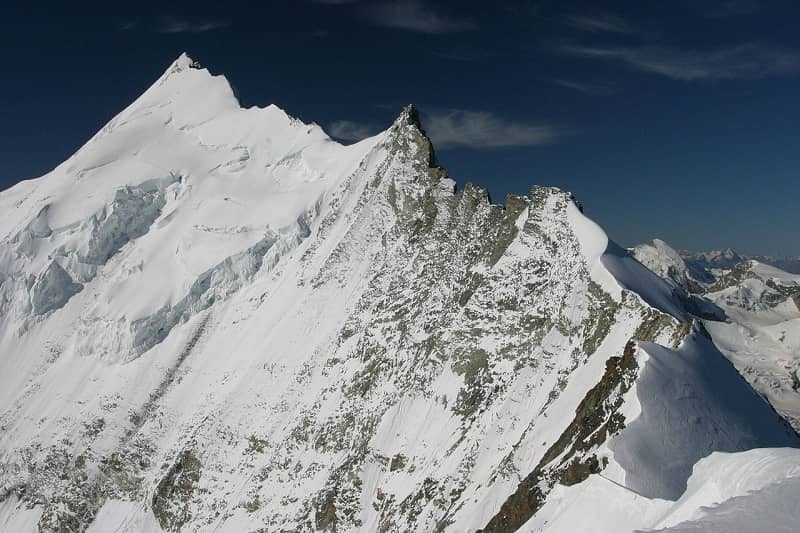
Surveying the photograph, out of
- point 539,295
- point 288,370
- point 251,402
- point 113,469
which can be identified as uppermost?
point 539,295

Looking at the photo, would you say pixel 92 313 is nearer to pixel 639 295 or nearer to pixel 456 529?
pixel 456 529

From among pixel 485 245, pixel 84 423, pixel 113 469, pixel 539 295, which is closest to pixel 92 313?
pixel 84 423

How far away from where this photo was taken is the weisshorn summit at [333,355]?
34.5 metres

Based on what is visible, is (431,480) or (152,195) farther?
(152,195)

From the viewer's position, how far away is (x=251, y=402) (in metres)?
83.3

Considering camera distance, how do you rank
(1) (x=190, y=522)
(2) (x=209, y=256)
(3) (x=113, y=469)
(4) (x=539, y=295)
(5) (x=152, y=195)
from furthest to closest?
1. (5) (x=152, y=195)
2. (2) (x=209, y=256)
3. (3) (x=113, y=469)
4. (1) (x=190, y=522)
5. (4) (x=539, y=295)

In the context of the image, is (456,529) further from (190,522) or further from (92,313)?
(92,313)

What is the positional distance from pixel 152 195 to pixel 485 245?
2902 inches

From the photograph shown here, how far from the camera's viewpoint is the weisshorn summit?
3453 centimetres

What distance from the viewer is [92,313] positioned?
348ft

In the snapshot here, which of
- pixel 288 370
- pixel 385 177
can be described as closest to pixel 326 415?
pixel 288 370

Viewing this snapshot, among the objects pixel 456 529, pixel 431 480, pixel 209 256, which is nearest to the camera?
pixel 456 529

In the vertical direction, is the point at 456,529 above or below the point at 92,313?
above

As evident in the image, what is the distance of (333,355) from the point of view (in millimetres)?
80500
